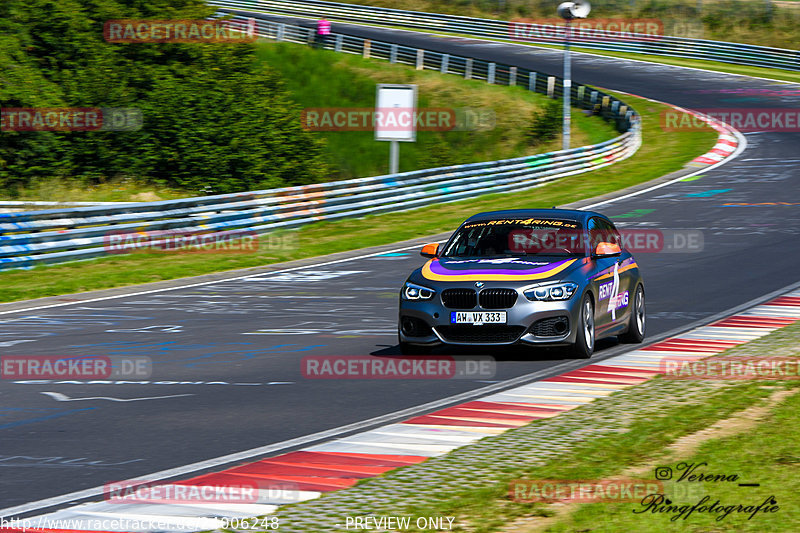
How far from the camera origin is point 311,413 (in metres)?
9.05

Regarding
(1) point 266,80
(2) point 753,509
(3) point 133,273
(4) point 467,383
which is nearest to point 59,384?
(4) point 467,383

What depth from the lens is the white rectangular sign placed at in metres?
28.6

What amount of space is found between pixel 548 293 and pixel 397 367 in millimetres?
1682

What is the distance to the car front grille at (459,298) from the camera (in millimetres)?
11305

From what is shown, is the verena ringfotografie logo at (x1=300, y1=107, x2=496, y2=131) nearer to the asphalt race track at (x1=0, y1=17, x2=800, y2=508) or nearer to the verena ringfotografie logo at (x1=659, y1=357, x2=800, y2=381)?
the asphalt race track at (x1=0, y1=17, x2=800, y2=508)

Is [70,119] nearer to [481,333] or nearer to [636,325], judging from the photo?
[636,325]

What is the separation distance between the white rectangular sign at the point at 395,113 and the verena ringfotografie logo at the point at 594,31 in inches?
1596

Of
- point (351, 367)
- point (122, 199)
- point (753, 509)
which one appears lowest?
point (122, 199)

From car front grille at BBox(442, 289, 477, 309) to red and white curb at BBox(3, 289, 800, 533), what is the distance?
1.24 m

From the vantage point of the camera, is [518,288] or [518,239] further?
[518,239]

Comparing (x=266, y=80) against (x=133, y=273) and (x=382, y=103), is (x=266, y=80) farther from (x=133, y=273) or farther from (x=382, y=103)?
(x=133, y=273)

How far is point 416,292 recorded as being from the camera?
38.1 ft

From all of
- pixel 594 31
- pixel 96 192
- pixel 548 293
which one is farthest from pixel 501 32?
pixel 548 293

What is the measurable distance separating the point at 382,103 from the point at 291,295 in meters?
12.1
